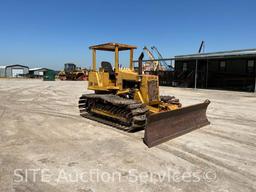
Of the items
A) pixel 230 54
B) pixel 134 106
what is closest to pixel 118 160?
pixel 134 106

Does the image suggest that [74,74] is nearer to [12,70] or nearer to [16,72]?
[16,72]

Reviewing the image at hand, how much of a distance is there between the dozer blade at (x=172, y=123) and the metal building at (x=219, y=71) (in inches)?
631

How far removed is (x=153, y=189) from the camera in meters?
3.17

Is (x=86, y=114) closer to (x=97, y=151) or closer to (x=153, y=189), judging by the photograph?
(x=97, y=151)

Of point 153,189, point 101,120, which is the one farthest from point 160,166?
point 101,120

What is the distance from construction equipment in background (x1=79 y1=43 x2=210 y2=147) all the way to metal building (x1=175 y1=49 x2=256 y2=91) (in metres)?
16.1

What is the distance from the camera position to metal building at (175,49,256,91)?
74.7 feet

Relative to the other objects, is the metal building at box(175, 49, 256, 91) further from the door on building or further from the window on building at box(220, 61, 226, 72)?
the door on building

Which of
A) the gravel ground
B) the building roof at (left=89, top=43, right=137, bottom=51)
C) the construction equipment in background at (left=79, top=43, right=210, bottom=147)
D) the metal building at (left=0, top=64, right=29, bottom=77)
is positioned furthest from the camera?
the metal building at (left=0, top=64, right=29, bottom=77)

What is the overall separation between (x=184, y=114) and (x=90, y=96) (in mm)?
3173

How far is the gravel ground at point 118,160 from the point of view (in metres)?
3.31

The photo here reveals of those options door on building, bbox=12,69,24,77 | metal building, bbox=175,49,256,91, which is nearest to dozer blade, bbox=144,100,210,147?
metal building, bbox=175,49,256,91

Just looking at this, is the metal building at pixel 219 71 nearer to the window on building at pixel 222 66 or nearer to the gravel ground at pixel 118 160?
the window on building at pixel 222 66

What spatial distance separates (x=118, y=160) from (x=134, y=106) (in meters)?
1.99
